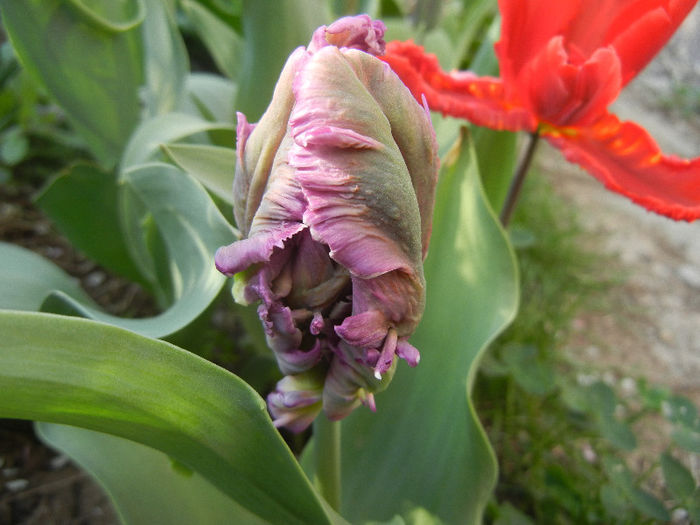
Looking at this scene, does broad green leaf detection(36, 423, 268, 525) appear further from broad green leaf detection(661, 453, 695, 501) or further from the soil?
broad green leaf detection(661, 453, 695, 501)

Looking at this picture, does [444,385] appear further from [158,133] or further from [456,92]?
[158,133]

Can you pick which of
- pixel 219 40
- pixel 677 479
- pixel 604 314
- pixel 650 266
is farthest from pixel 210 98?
pixel 650 266

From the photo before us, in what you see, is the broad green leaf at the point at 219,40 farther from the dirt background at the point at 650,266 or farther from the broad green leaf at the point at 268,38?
the dirt background at the point at 650,266

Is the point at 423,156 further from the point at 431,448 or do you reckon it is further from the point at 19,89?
the point at 19,89

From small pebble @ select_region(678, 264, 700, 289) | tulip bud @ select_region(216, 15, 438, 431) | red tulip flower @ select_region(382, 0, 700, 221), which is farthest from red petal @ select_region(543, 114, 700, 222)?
small pebble @ select_region(678, 264, 700, 289)

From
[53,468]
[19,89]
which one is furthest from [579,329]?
[19,89]

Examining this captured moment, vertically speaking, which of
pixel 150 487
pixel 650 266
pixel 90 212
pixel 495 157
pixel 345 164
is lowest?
pixel 650 266
